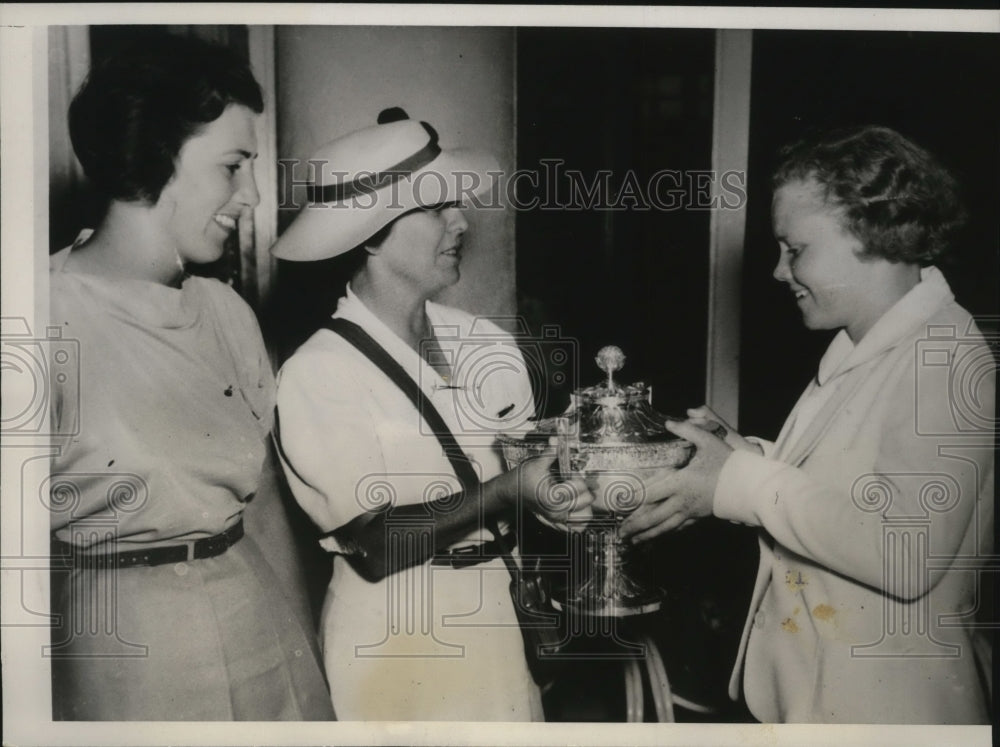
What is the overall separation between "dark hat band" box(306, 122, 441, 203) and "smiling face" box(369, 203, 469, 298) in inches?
3.7

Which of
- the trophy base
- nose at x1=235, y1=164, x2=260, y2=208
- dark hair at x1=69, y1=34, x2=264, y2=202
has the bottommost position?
the trophy base

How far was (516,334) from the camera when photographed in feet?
6.86

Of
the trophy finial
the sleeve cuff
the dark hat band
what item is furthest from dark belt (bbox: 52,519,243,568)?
the sleeve cuff

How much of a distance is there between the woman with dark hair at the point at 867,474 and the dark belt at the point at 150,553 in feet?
2.96

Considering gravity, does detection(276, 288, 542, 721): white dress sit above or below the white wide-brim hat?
below

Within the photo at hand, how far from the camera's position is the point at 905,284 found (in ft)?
6.77

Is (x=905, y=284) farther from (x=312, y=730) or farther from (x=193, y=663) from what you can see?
(x=193, y=663)

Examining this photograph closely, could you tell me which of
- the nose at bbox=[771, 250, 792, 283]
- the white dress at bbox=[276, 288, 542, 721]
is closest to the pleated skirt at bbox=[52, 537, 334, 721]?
the white dress at bbox=[276, 288, 542, 721]

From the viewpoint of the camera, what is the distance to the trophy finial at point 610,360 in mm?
2076

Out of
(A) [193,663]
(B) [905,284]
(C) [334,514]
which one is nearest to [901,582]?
(B) [905,284]

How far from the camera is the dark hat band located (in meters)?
2.07

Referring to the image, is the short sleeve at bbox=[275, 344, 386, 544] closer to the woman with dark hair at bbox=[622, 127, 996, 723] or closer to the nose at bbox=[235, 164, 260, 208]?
the nose at bbox=[235, 164, 260, 208]

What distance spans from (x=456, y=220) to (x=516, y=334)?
0.29 metres

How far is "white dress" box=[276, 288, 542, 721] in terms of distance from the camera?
6.82 feet
